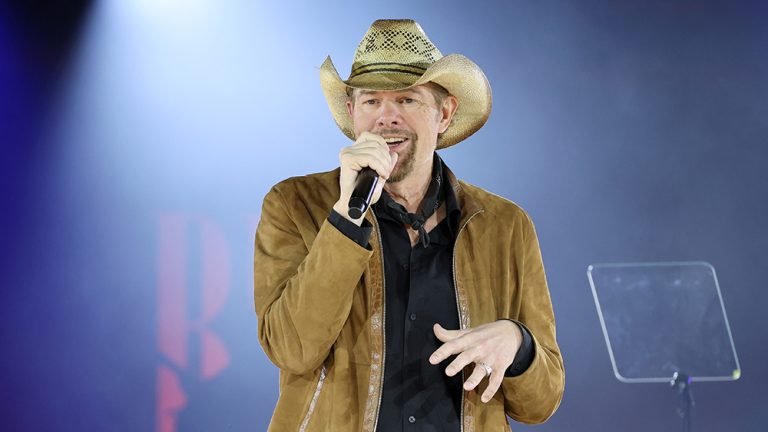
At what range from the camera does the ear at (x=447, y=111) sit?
2264 millimetres

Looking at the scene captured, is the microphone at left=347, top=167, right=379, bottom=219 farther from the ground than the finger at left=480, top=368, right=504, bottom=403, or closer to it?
farther from the ground

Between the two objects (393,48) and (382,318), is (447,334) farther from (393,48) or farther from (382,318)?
(393,48)

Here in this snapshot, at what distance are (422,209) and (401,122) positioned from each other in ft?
0.65

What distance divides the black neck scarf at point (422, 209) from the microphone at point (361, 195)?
0.93 feet

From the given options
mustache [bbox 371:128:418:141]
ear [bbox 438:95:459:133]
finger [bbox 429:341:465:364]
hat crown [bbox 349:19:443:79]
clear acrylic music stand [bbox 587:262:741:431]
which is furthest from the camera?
clear acrylic music stand [bbox 587:262:741:431]

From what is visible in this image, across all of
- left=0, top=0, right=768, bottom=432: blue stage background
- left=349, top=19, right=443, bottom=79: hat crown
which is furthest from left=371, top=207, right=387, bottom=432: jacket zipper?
left=0, top=0, right=768, bottom=432: blue stage background

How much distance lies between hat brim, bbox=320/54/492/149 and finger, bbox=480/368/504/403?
65 cm

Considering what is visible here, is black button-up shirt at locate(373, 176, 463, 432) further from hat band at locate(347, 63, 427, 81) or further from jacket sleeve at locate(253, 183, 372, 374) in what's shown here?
hat band at locate(347, 63, 427, 81)

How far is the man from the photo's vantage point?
1.76m

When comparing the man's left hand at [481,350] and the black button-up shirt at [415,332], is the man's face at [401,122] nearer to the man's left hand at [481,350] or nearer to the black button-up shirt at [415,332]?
the black button-up shirt at [415,332]

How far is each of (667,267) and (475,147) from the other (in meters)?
1.05

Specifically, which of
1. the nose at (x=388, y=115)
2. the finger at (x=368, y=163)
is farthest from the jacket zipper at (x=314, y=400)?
the nose at (x=388, y=115)

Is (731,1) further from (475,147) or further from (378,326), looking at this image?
(378,326)

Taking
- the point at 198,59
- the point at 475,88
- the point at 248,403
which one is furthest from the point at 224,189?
the point at 475,88
